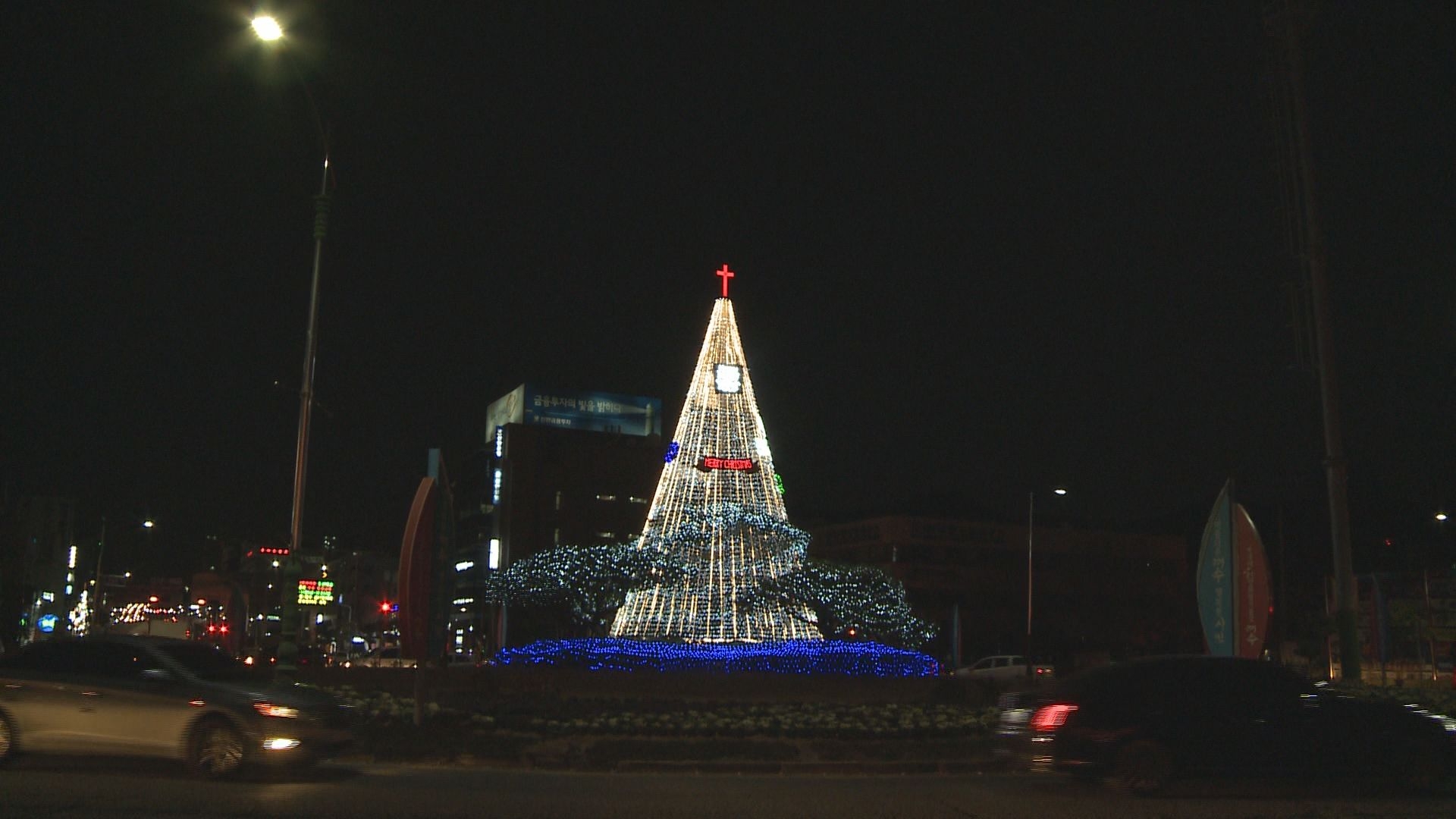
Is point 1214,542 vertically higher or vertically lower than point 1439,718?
higher

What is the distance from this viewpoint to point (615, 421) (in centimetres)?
10325

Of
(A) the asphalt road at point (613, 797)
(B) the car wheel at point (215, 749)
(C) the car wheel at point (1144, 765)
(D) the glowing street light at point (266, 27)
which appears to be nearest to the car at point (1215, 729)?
(C) the car wheel at point (1144, 765)

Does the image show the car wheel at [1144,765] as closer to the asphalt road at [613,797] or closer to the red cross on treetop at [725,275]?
the asphalt road at [613,797]

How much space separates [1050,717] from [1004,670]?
33.2 m

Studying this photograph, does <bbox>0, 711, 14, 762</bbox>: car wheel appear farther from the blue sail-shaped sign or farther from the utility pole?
the utility pole

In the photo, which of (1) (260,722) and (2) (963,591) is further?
(2) (963,591)

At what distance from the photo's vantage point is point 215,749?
1191cm

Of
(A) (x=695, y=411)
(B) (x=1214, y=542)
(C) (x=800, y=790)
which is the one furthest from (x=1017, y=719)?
(A) (x=695, y=411)

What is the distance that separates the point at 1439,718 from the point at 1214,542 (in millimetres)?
5292

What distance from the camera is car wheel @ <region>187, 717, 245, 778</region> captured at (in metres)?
11.9

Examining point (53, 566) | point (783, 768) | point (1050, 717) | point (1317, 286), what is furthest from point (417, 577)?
point (53, 566)

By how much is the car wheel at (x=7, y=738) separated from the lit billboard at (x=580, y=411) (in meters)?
86.6

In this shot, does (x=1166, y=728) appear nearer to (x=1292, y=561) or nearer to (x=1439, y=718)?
(x=1439, y=718)

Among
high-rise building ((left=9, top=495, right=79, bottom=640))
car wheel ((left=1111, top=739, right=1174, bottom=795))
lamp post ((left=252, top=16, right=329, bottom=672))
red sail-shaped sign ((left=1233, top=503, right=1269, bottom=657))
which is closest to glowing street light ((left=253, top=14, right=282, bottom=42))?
lamp post ((left=252, top=16, right=329, bottom=672))
